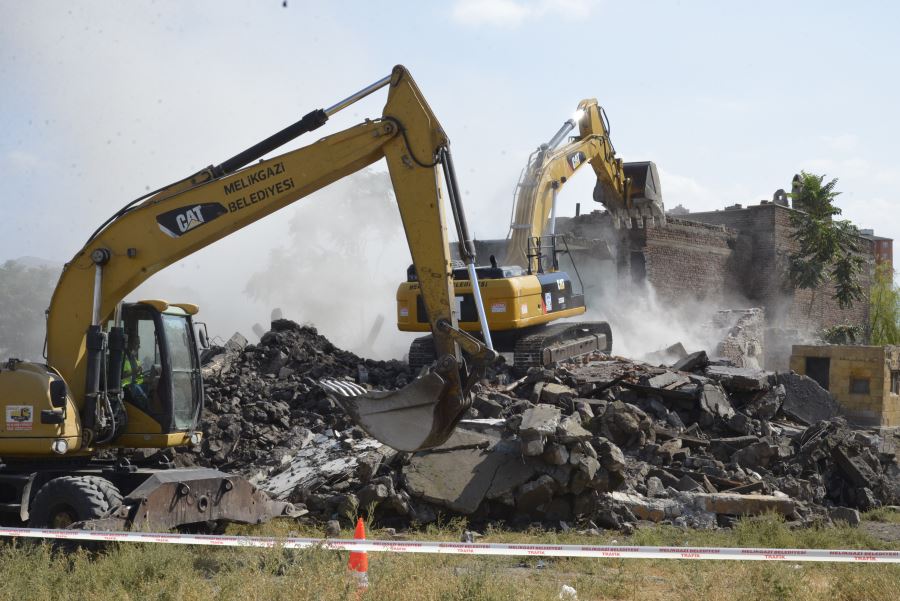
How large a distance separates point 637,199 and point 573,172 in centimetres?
246

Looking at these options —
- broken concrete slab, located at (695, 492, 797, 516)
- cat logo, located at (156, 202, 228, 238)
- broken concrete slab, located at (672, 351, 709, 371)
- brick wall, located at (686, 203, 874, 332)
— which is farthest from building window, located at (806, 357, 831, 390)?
cat logo, located at (156, 202, 228, 238)

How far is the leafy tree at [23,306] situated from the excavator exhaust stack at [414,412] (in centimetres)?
2742

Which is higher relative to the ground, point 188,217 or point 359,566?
point 188,217

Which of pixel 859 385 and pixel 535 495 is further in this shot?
pixel 859 385

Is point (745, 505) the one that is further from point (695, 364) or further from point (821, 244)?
point (821, 244)

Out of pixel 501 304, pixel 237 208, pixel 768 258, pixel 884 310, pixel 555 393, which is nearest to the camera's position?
pixel 237 208

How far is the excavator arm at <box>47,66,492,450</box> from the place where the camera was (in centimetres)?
777

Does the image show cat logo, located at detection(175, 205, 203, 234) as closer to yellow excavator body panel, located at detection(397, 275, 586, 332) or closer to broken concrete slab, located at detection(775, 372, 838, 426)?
yellow excavator body panel, located at detection(397, 275, 586, 332)

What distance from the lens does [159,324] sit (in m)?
8.31

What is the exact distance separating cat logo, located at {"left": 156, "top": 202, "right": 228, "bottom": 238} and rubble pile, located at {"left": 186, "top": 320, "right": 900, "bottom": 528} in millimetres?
3226

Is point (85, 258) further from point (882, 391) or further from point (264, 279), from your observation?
point (264, 279)

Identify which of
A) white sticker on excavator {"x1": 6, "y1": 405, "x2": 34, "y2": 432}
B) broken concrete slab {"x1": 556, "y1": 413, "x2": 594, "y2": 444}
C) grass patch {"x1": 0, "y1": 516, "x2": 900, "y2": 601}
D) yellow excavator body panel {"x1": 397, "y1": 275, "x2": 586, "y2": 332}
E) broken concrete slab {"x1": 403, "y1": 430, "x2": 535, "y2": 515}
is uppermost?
yellow excavator body panel {"x1": 397, "y1": 275, "x2": 586, "y2": 332}

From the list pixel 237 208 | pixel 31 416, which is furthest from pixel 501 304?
pixel 31 416

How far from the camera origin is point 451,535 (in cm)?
888
